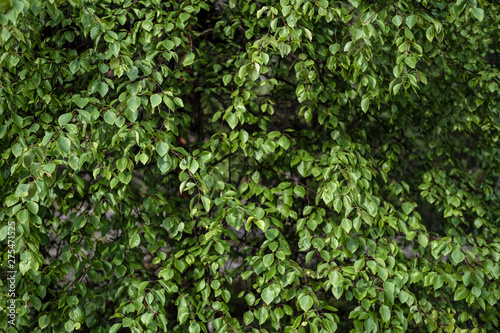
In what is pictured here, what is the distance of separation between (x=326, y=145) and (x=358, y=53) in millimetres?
697

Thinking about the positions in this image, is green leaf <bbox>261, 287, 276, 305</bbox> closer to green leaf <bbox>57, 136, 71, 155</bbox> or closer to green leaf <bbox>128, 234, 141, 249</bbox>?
green leaf <bbox>128, 234, 141, 249</bbox>

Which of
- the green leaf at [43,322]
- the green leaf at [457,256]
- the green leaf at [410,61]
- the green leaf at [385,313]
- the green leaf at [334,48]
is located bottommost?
the green leaf at [43,322]

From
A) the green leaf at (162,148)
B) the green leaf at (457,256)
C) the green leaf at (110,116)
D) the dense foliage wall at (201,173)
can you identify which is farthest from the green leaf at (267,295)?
the green leaf at (110,116)

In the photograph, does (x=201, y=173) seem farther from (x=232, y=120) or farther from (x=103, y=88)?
(x=103, y=88)

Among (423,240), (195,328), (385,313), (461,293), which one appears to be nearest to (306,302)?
(385,313)

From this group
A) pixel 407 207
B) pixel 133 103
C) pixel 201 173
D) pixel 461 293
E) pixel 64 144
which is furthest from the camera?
pixel 407 207

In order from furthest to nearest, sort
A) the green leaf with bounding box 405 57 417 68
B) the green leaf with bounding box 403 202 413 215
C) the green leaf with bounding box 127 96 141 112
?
the green leaf with bounding box 403 202 413 215 → the green leaf with bounding box 405 57 417 68 → the green leaf with bounding box 127 96 141 112

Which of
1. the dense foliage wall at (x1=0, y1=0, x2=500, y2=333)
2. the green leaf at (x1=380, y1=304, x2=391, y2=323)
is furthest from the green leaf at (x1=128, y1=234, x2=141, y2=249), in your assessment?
the green leaf at (x1=380, y1=304, x2=391, y2=323)

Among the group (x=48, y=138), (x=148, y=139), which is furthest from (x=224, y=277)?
(x=48, y=138)

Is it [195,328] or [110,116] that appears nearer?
[110,116]

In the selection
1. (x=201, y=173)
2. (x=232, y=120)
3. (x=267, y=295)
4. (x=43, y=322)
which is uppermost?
(x=232, y=120)

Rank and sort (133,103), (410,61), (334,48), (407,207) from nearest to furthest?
(133,103) < (410,61) < (334,48) < (407,207)

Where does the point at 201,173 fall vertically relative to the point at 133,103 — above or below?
below

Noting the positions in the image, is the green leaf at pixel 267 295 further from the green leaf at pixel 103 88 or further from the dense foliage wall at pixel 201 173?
the green leaf at pixel 103 88
